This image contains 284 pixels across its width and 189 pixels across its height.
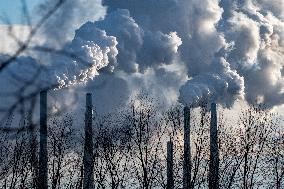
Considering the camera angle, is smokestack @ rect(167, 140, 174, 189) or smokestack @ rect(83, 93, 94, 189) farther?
smokestack @ rect(167, 140, 174, 189)

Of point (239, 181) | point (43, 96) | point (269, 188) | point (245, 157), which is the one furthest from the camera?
point (269, 188)

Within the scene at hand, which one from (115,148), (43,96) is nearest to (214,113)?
(115,148)

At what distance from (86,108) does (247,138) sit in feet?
21.9

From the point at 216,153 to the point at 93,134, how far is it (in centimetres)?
520

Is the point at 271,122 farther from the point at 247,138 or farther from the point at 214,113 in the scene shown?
the point at 214,113

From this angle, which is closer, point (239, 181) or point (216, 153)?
point (216, 153)

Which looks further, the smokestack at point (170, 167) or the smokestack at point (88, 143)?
the smokestack at point (170, 167)

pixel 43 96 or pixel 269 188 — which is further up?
pixel 43 96

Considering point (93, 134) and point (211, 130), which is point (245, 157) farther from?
point (93, 134)

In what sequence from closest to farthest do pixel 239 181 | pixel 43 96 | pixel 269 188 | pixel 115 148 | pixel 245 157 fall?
pixel 43 96, pixel 245 157, pixel 115 148, pixel 239 181, pixel 269 188

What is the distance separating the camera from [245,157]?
65.7ft

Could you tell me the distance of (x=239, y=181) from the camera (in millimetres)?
24969

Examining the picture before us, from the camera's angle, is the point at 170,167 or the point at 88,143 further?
the point at 170,167

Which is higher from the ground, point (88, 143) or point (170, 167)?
point (88, 143)
